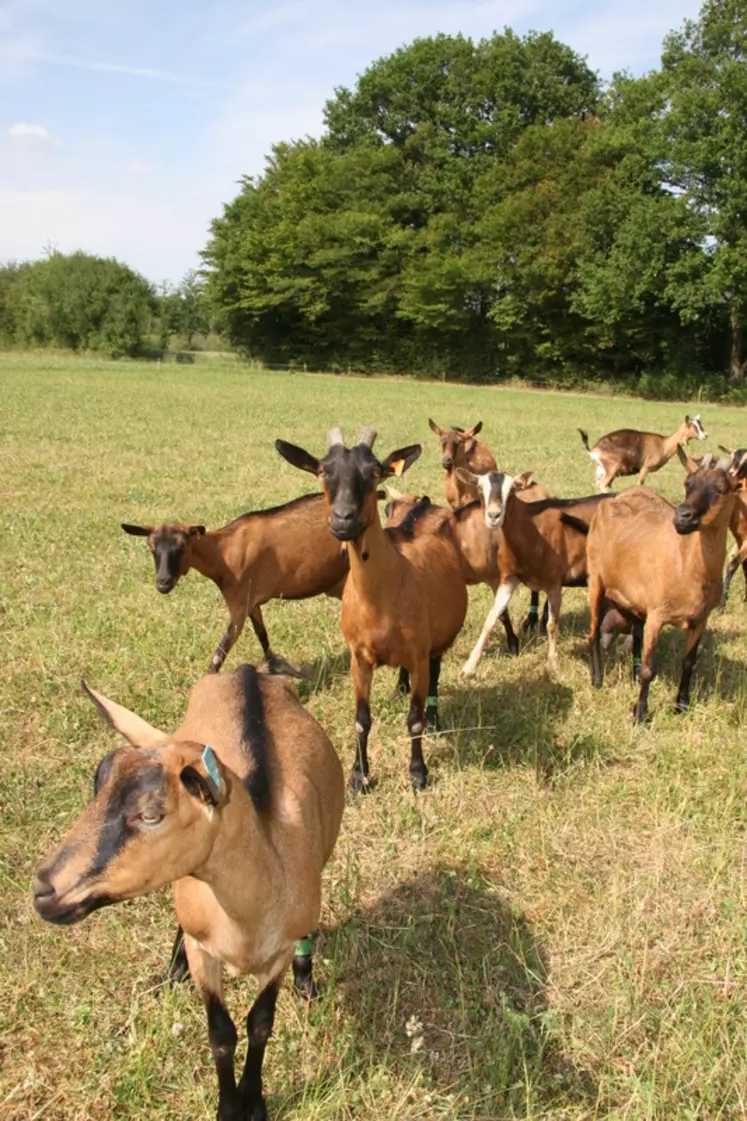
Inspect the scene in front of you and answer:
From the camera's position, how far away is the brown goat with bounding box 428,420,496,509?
1050 centimetres

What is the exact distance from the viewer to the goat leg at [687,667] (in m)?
5.87

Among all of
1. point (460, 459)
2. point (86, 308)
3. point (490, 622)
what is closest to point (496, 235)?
Result: point (86, 308)

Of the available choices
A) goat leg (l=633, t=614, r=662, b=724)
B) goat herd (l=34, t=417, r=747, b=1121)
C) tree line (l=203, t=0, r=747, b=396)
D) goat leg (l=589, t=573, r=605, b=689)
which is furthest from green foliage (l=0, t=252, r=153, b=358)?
goat leg (l=633, t=614, r=662, b=724)

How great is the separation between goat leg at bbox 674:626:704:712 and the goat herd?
15 mm

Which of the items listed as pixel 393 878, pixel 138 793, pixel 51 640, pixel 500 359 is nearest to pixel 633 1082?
pixel 393 878

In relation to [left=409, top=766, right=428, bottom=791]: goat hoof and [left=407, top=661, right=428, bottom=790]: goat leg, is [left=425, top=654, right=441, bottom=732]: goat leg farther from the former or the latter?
[left=409, top=766, right=428, bottom=791]: goat hoof

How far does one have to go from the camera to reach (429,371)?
1957 inches

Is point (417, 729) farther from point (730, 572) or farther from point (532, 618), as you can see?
point (730, 572)

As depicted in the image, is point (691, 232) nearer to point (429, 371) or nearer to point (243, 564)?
point (429, 371)

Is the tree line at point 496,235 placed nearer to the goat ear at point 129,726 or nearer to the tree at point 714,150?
the tree at point 714,150

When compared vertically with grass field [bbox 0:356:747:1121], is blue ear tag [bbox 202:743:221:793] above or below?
above

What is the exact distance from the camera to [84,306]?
64250 mm

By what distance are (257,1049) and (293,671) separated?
2300mm

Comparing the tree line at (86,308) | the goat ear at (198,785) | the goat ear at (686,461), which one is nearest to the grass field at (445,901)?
the goat ear at (198,785)
